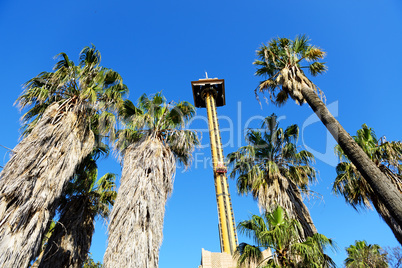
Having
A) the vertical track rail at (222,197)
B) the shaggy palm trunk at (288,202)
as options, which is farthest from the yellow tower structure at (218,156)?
the shaggy palm trunk at (288,202)

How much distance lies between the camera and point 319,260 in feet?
23.0

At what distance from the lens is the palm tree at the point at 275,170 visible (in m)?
11.1

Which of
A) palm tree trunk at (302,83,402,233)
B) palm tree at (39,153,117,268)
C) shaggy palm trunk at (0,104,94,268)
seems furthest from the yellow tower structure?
shaggy palm trunk at (0,104,94,268)

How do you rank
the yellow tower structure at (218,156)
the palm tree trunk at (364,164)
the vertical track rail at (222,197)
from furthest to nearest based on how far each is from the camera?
the yellow tower structure at (218,156) → the vertical track rail at (222,197) → the palm tree trunk at (364,164)

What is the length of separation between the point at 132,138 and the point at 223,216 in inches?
584

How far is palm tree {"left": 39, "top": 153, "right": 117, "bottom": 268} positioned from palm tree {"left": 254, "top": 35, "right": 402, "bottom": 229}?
798 cm

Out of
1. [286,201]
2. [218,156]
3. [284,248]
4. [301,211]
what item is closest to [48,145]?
[284,248]

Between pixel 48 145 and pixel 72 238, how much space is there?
3866 mm

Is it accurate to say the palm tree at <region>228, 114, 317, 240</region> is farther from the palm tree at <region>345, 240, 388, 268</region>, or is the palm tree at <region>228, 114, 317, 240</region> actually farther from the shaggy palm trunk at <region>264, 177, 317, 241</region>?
the palm tree at <region>345, 240, 388, 268</region>

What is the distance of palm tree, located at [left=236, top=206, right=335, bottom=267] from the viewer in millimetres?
7023

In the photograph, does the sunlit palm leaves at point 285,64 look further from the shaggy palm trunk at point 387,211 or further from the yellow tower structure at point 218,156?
the yellow tower structure at point 218,156

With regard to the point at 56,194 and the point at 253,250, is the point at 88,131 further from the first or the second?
the point at 253,250

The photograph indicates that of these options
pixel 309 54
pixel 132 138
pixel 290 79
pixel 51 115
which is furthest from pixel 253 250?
pixel 309 54

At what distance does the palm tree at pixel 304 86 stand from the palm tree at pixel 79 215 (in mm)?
7978
